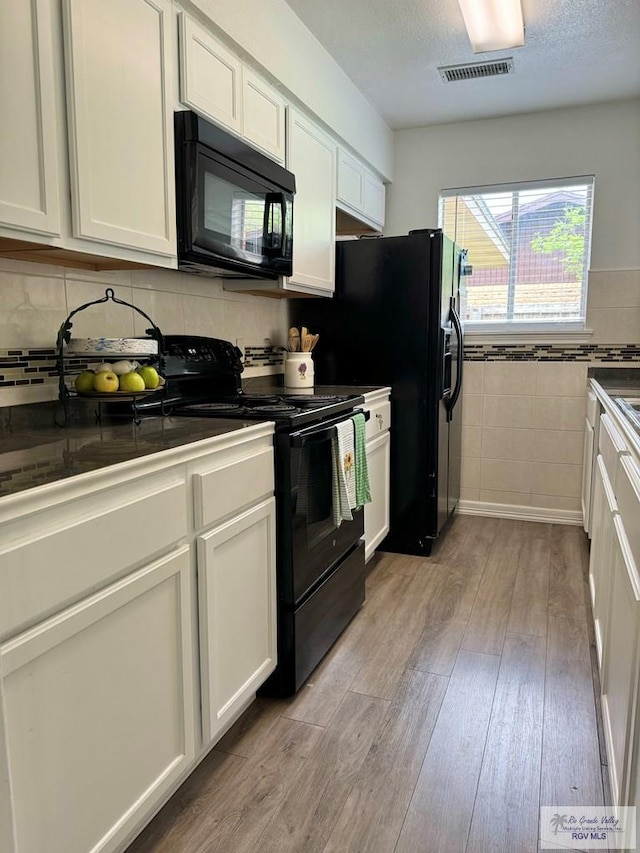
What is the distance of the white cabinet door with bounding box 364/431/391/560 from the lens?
289 centimetres

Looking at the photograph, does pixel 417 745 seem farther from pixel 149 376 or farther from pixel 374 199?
pixel 374 199

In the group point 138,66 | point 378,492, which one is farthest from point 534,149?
point 138,66

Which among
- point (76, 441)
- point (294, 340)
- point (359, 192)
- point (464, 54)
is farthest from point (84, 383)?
point (464, 54)

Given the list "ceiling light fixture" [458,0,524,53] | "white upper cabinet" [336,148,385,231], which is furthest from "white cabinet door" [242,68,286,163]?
"ceiling light fixture" [458,0,524,53]

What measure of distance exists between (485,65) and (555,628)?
2.65 meters

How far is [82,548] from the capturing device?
1.11 metres

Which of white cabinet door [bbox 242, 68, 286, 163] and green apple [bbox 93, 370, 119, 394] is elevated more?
white cabinet door [bbox 242, 68, 286, 163]

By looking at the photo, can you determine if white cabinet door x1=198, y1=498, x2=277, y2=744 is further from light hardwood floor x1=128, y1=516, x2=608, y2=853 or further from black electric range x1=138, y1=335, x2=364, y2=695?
light hardwood floor x1=128, y1=516, x2=608, y2=853

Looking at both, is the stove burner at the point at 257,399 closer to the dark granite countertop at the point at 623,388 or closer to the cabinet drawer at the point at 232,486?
the cabinet drawer at the point at 232,486

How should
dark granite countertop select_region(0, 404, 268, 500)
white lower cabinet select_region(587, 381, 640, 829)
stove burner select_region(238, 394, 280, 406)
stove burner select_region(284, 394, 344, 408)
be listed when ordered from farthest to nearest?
stove burner select_region(238, 394, 280, 406)
stove burner select_region(284, 394, 344, 408)
white lower cabinet select_region(587, 381, 640, 829)
dark granite countertop select_region(0, 404, 268, 500)

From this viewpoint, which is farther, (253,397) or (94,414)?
(253,397)

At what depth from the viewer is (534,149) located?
372 cm

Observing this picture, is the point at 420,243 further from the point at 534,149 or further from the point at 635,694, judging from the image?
the point at 635,694

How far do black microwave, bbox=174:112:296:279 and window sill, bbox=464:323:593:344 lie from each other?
1768mm
